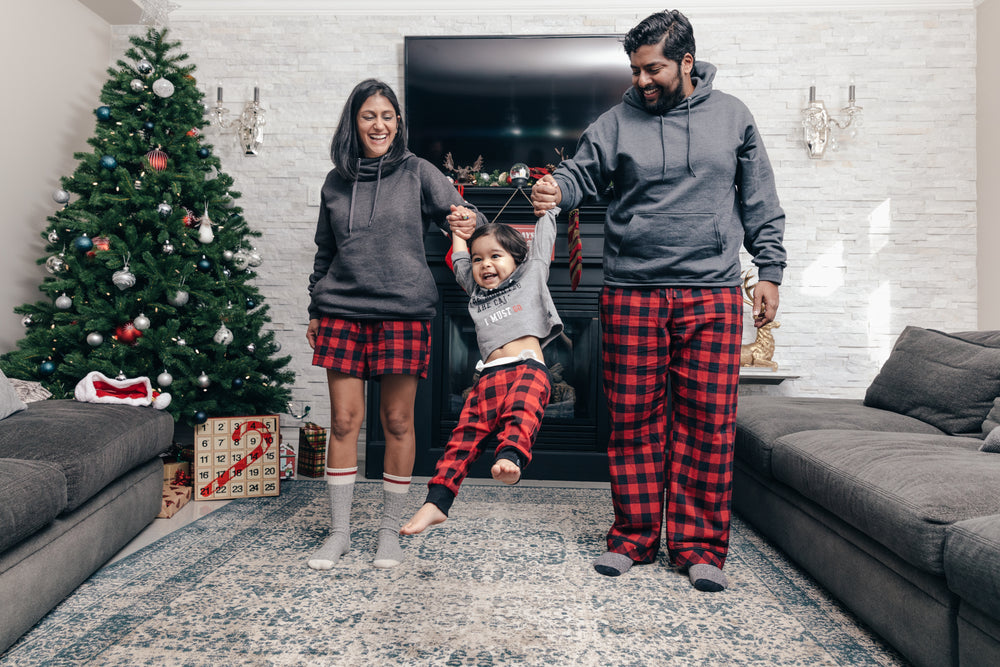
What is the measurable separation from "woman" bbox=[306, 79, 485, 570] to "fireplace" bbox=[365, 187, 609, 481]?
1047 millimetres

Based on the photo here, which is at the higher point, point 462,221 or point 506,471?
point 462,221

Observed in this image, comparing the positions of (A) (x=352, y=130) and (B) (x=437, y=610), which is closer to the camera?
(B) (x=437, y=610)

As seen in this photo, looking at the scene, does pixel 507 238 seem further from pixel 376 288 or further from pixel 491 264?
pixel 376 288

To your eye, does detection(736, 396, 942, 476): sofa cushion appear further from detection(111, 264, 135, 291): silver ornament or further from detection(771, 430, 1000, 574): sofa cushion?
detection(111, 264, 135, 291): silver ornament

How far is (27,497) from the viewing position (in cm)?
133

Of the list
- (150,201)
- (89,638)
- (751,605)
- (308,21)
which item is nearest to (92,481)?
(89,638)

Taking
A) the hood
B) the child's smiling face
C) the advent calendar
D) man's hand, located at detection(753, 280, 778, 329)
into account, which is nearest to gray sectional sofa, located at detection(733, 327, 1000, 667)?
man's hand, located at detection(753, 280, 778, 329)

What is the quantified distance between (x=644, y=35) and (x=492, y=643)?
157 cm

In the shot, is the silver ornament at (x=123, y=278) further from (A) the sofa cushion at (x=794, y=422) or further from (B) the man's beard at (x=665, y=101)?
(A) the sofa cushion at (x=794, y=422)

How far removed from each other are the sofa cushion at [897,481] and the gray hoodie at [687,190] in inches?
20.4

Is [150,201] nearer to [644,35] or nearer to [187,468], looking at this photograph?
[187,468]

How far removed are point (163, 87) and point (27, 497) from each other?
6.45 feet

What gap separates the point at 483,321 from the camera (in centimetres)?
178

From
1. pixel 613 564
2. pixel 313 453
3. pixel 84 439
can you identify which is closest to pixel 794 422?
pixel 613 564
